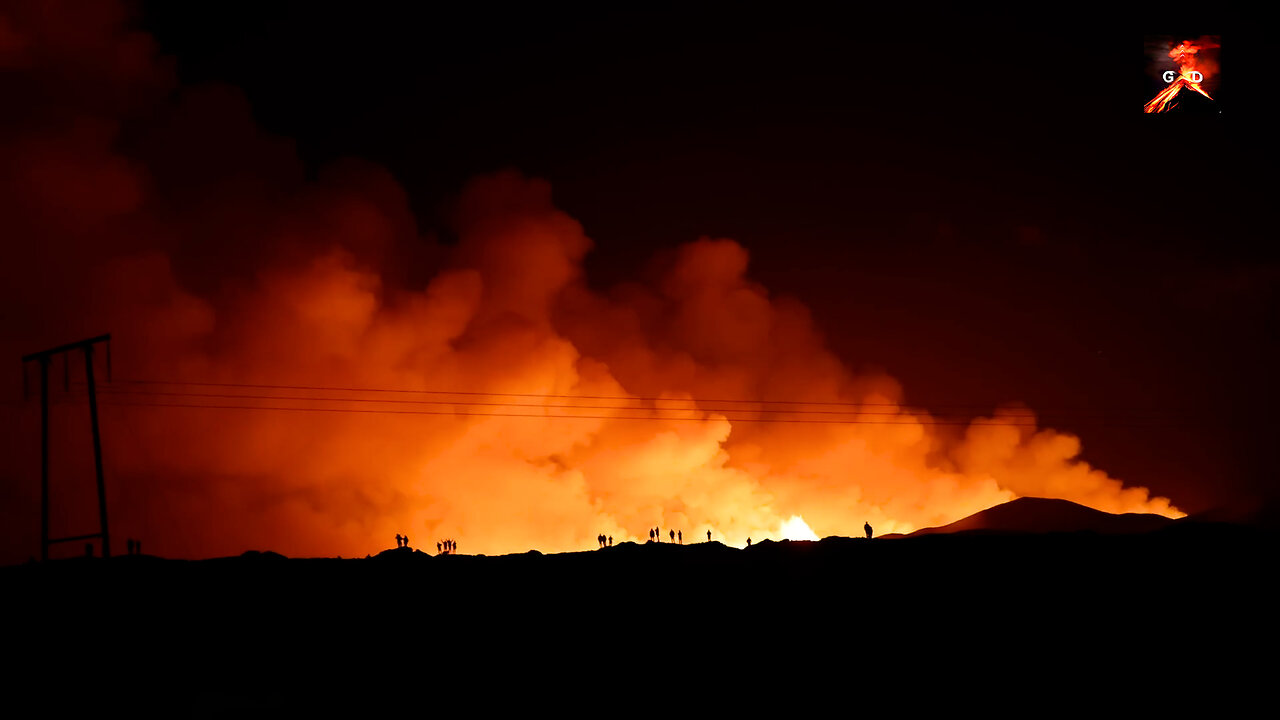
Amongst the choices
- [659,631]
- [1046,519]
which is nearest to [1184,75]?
[659,631]

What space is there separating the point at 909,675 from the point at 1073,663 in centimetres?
630

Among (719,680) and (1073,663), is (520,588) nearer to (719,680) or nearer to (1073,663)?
(719,680)

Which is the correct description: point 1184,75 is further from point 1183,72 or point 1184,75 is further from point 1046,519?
point 1046,519

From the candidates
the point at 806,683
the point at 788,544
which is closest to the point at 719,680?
the point at 806,683

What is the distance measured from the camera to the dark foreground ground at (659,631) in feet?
116

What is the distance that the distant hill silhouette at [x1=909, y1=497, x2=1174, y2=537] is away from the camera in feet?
466

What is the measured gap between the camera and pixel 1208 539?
52875 millimetres

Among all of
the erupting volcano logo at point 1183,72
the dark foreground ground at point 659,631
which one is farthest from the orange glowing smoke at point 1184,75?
the dark foreground ground at point 659,631

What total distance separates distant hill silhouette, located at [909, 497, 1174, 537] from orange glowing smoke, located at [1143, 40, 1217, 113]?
99.9 metres

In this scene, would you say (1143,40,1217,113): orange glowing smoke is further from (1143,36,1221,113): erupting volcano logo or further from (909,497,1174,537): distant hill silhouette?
(909,497,1174,537): distant hill silhouette

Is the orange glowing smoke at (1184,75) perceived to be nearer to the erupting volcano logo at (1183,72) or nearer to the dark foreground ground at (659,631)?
the erupting volcano logo at (1183,72)

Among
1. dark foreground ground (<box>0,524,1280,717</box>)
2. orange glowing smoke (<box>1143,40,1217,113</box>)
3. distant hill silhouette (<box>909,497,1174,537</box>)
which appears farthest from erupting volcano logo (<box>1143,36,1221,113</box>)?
distant hill silhouette (<box>909,497,1174,537</box>)

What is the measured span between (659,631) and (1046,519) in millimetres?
120682

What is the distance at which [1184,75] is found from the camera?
4672 cm
